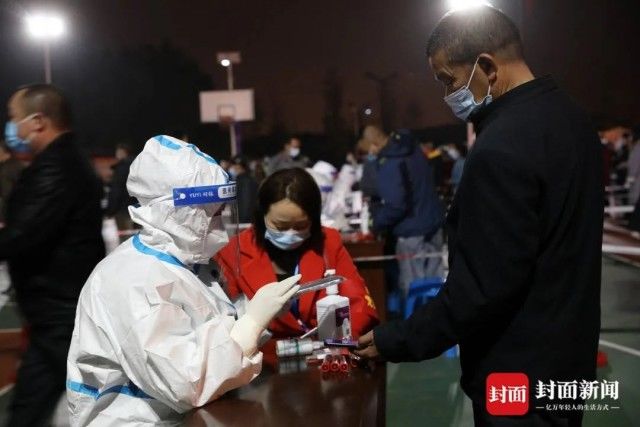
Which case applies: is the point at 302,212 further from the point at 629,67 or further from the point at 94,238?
the point at 629,67

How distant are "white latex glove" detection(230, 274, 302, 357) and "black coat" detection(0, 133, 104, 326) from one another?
130cm

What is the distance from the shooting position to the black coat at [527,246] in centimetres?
168

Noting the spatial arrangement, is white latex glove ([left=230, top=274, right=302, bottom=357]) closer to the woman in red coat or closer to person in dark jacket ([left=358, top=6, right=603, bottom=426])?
person in dark jacket ([left=358, top=6, right=603, bottom=426])

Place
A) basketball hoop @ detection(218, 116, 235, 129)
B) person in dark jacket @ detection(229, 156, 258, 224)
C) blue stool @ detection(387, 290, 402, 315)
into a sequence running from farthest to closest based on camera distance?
1. basketball hoop @ detection(218, 116, 235, 129)
2. person in dark jacket @ detection(229, 156, 258, 224)
3. blue stool @ detection(387, 290, 402, 315)

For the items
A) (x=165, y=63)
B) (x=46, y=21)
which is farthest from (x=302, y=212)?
(x=165, y=63)

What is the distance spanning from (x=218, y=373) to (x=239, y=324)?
0.58 ft

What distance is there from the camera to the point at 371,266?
19.6 feet

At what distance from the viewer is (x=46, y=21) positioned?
17734 mm

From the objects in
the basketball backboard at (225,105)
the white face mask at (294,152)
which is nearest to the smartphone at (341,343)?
the white face mask at (294,152)

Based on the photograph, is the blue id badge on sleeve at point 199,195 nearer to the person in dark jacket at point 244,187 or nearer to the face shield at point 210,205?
the face shield at point 210,205

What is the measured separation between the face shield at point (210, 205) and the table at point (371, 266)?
3.79m

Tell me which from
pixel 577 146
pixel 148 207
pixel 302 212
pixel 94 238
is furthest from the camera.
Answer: pixel 94 238

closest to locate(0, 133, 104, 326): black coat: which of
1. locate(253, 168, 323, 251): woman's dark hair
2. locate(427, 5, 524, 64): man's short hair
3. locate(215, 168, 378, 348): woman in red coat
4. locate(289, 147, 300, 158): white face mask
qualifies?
locate(215, 168, 378, 348): woman in red coat

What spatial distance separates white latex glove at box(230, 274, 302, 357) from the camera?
1.93 m
